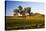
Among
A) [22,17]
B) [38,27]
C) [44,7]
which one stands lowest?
[38,27]

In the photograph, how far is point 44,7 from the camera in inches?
36.8

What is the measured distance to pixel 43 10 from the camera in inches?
36.7

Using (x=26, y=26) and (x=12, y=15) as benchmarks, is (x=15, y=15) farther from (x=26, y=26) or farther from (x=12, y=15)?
(x=26, y=26)

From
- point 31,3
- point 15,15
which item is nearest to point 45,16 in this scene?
point 31,3

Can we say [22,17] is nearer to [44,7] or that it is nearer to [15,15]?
[15,15]

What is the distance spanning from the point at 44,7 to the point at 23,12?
24 centimetres

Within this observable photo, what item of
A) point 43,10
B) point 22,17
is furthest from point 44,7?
point 22,17

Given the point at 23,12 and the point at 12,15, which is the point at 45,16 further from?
the point at 12,15

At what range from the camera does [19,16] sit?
910 millimetres

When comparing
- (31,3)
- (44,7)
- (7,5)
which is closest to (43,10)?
(44,7)

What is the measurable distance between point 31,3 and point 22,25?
10.3 inches

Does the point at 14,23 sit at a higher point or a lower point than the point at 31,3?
lower

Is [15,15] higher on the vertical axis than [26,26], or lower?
higher

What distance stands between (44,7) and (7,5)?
41cm
